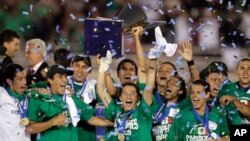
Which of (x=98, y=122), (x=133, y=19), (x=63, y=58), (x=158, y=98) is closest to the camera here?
(x=98, y=122)

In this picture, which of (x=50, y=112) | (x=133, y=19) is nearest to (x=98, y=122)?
(x=50, y=112)

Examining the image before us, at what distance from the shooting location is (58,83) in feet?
20.3

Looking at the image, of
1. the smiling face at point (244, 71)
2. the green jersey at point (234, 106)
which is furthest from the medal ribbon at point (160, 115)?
the smiling face at point (244, 71)

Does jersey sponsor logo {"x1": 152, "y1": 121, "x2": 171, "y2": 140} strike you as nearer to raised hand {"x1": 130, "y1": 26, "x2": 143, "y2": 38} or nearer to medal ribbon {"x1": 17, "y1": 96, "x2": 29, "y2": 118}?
raised hand {"x1": 130, "y1": 26, "x2": 143, "y2": 38}

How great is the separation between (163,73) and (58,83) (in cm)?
83

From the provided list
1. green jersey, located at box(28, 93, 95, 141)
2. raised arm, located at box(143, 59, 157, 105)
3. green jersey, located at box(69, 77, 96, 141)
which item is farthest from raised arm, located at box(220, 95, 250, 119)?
green jersey, located at box(28, 93, 95, 141)

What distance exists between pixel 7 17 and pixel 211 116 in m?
3.19

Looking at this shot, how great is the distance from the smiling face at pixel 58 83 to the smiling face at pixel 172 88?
739 mm

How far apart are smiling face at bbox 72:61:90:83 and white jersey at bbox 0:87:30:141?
566 mm

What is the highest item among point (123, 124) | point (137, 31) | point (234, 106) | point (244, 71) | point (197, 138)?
point (137, 31)

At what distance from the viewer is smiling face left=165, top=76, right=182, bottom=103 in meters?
6.27

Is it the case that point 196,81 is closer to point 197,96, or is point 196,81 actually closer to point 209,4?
point 197,96

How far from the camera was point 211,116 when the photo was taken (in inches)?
244

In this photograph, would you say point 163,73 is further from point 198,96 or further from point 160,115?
point 198,96
